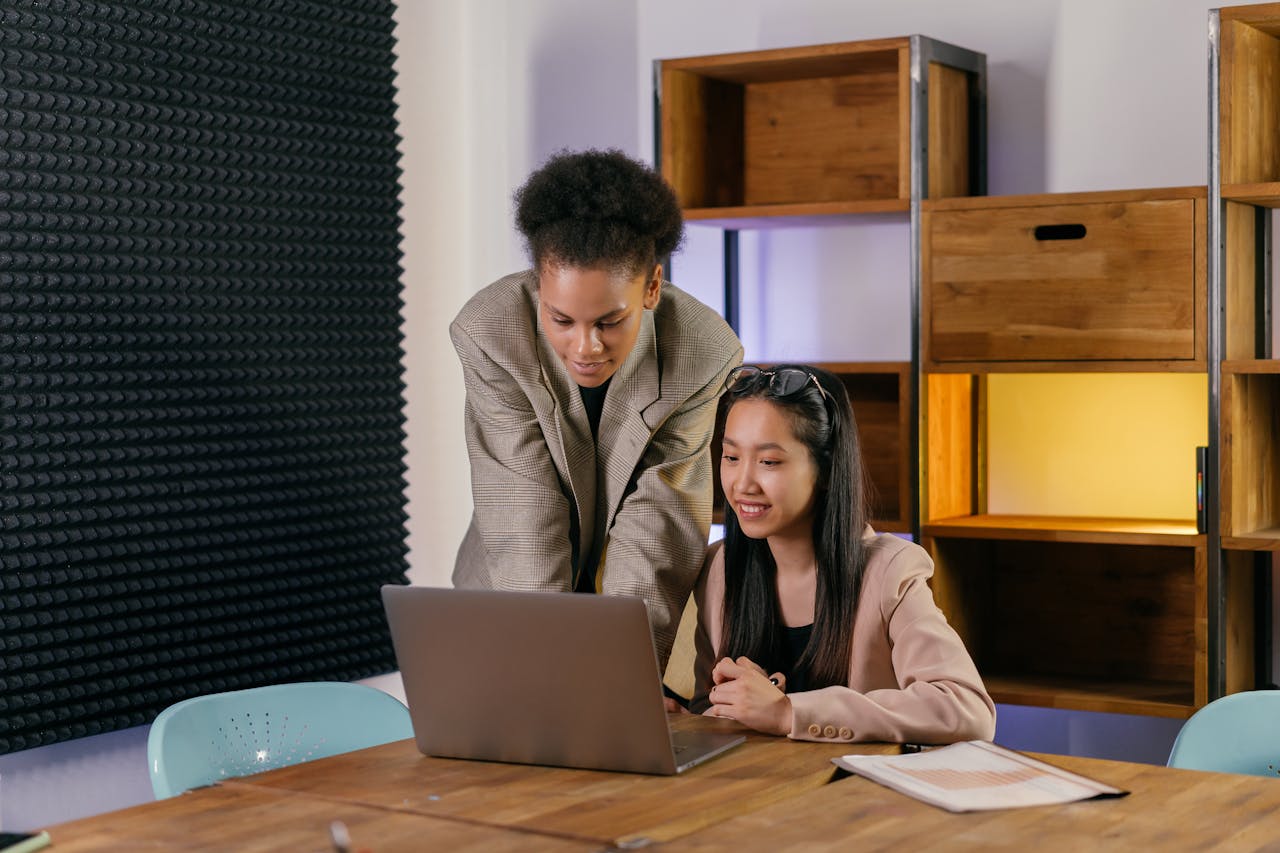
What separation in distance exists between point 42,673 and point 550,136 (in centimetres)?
223

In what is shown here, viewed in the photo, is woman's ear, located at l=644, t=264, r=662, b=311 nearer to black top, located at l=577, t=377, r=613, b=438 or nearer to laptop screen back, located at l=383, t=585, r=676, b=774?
black top, located at l=577, t=377, r=613, b=438

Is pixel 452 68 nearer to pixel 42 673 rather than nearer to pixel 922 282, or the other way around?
pixel 922 282

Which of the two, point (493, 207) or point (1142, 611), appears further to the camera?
point (493, 207)

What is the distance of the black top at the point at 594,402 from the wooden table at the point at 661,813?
85 centimetres

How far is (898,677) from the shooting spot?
2.22 metres

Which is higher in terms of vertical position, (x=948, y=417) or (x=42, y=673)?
(x=948, y=417)

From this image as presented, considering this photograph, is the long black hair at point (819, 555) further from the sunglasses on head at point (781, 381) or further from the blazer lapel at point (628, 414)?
the blazer lapel at point (628, 414)

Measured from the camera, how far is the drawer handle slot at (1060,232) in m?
3.57

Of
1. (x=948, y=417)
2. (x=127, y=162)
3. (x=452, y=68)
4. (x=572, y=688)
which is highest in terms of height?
(x=452, y=68)

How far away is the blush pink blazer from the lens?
208 cm

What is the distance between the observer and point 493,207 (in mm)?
4508

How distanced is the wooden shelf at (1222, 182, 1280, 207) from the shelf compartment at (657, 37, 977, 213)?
687 mm

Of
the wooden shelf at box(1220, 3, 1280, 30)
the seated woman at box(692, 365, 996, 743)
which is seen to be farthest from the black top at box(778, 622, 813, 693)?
the wooden shelf at box(1220, 3, 1280, 30)

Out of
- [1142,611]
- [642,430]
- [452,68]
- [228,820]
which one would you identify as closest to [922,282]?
[1142,611]
